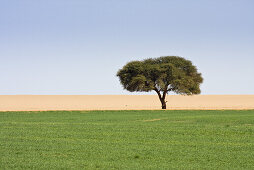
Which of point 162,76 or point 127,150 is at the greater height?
point 162,76

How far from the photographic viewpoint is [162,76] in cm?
7600

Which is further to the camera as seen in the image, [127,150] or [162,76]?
[162,76]

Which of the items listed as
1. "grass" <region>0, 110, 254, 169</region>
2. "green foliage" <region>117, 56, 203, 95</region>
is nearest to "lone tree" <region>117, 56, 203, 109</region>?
"green foliage" <region>117, 56, 203, 95</region>

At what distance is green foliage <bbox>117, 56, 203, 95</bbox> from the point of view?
7619cm

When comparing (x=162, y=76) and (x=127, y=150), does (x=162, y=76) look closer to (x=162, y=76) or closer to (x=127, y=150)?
(x=162, y=76)

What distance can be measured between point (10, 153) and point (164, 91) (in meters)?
58.7

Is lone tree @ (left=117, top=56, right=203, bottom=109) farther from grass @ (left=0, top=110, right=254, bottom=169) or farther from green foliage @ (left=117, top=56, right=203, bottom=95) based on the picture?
→ grass @ (left=0, top=110, right=254, bottom=169)

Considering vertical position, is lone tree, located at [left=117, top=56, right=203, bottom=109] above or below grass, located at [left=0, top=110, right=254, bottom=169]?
above

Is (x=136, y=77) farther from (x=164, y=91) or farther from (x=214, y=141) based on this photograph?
(x=214, y=141)

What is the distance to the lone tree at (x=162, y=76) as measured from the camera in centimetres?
7619

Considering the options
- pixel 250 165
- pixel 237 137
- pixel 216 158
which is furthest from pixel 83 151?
pixel 237 137

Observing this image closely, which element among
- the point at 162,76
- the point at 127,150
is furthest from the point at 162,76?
the point at 127,150

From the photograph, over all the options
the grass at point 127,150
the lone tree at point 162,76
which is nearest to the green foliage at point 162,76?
the lone tree at point 162,76

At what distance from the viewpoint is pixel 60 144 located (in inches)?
923
